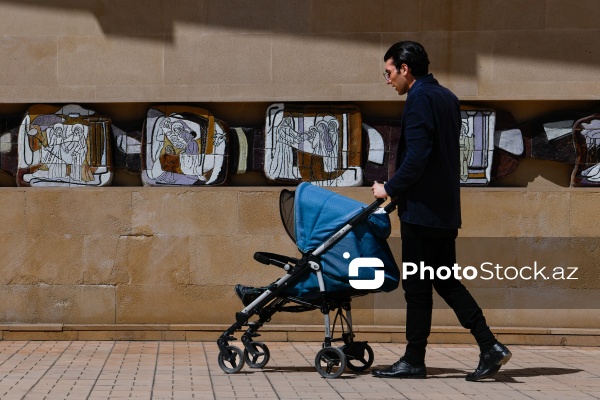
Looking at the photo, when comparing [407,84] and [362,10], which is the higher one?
[362,10]

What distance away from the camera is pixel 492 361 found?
777 cm

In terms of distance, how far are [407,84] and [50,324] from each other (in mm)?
4291

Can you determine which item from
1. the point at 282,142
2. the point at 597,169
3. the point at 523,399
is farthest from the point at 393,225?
the point at 523,399

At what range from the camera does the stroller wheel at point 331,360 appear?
25.8 ft

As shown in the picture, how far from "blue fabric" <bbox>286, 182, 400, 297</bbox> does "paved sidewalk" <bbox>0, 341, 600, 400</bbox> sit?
65cm

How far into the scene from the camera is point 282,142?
1072 centimetres

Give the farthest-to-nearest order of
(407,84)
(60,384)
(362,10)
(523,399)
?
(362,10) → (407,84) → (60,384) → (523,399)

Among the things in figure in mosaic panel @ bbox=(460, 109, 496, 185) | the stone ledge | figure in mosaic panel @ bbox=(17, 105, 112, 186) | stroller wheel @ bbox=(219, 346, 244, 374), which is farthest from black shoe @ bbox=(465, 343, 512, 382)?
figure in mosaic panel @ bbox=(17, 105, 112, 186)

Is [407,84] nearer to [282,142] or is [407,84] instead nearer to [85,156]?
[282,142]

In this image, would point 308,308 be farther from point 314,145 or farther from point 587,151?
point 587,151

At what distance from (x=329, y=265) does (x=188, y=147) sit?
3127 mm

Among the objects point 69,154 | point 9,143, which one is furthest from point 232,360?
point 9,143

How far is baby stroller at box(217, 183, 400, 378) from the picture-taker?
790cm

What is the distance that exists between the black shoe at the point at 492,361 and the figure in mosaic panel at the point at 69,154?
4386 mm
